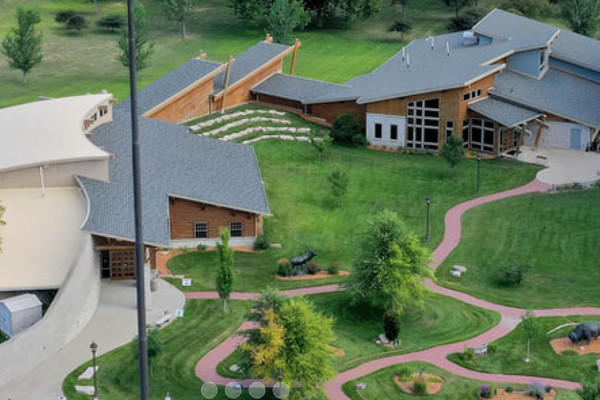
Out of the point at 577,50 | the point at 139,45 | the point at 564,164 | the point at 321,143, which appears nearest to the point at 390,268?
the point at 321,143

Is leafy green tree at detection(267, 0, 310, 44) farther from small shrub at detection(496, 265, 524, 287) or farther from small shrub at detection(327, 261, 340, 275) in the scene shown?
small shrub at detection(496, 265, 524, 287)

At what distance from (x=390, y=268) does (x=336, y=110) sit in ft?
120

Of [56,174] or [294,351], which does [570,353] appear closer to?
[294,351]

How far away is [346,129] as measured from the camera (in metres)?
88.9

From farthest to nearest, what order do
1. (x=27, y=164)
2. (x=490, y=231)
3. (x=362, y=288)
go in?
(x=490, y=231)
(x=27, y=164)
(x=362, y=288)

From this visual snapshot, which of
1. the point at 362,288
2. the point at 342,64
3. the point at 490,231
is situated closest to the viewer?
the point at 362,288

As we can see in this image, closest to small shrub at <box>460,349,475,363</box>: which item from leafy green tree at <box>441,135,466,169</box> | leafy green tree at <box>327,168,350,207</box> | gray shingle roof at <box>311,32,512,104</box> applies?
leafy green tree at <box>327,168,350,207</box>

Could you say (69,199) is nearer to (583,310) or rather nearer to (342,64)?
(583,310)

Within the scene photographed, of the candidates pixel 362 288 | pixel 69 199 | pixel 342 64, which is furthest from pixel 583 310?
pixel 342 64

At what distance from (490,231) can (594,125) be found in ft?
63.7

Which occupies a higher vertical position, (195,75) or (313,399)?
(195,75)

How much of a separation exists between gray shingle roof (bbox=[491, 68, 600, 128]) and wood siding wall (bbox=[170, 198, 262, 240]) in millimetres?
29004

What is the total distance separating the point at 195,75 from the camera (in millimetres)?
91562

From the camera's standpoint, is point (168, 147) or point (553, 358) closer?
point (553, 358)
